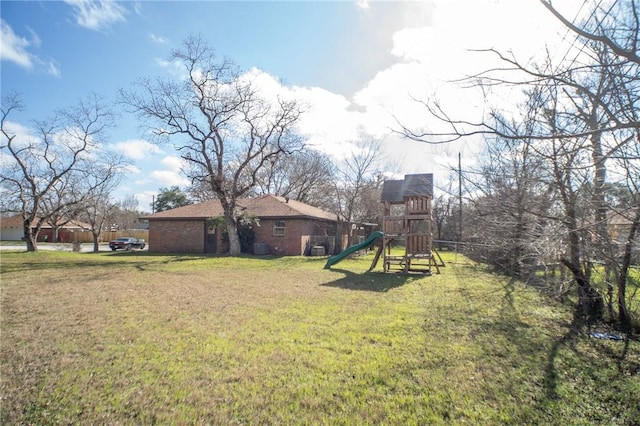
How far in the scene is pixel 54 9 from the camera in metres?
7.49

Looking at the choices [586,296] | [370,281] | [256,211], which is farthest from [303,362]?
[256,211]

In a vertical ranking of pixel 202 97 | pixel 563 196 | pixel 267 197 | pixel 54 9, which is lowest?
pixel 563 196

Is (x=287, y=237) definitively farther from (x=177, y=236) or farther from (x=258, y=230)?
(x=177, y=236)

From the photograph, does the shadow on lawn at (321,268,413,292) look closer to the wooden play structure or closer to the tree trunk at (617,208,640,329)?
the wooden play structure

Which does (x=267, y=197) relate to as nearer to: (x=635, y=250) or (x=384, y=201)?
(x=384, y=201)

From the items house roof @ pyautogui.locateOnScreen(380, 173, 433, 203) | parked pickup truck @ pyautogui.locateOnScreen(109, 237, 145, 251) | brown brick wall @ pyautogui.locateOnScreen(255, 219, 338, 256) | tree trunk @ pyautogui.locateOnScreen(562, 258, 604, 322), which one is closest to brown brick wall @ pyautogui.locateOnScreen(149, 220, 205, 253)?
brown brick wall @ pyautogui.locateOnScreen(255, 219, 338, 256)

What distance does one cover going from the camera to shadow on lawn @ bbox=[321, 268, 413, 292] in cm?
973

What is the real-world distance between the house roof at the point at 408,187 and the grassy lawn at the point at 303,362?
6.72m

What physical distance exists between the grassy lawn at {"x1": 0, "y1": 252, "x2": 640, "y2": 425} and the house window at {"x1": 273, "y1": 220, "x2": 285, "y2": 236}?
13.9m

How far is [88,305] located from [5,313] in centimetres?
130

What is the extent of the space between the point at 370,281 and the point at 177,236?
56.9ft

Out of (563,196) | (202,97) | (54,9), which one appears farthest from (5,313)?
(202,97)

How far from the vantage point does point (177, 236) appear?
23516mm

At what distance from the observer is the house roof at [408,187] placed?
13812mm
